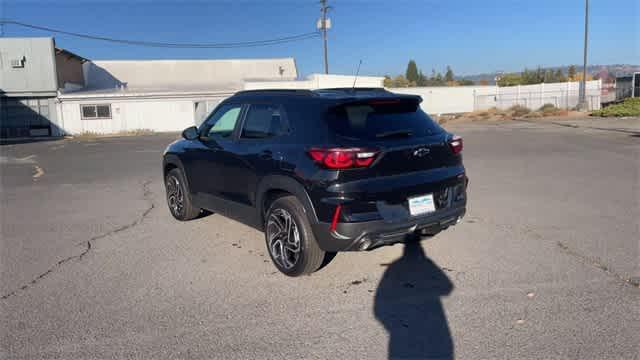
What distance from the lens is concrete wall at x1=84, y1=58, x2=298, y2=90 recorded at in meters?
39.9

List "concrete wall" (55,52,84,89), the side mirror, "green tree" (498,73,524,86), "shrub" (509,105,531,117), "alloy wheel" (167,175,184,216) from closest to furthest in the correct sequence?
1. the side mirror
2. "alloy wheel" (167,175,184,216)
3. "concrete wall" (55,52,84,89)
4. "shrub" (509,105,531,117)
5. "green tree" (498,73,524,86)

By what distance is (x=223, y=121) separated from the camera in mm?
5594

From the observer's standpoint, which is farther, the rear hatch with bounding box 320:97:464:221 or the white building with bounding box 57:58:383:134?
the white building with bounding box 57:58:383:134

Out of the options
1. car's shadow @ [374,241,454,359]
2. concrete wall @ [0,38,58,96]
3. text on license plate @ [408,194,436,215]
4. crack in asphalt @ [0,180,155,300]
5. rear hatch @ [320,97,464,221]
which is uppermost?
concrete wall @ [0,38,58,96]

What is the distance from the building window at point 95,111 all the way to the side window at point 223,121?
2817cm

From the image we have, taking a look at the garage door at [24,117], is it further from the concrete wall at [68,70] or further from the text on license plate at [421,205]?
the text on license plate at [421,205]

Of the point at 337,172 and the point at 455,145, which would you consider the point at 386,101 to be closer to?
the point at 455,145

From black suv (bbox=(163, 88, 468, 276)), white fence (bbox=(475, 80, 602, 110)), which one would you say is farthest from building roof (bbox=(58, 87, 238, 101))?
white fence (bbox=(475, 80, 602, 110))

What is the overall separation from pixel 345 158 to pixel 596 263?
280 cm

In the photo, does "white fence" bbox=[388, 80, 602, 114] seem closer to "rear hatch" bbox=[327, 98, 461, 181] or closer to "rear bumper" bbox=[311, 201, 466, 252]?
"rear hatch" bbox=[327, 98, 461, 181]

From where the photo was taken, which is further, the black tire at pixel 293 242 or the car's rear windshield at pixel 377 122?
the black tire at pixel 293 242

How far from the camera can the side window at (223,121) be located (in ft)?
17.6

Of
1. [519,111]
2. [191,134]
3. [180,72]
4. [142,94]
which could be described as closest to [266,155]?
[191,134]

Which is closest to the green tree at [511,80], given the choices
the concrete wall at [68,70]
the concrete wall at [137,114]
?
the concrete wall at [137,114]
